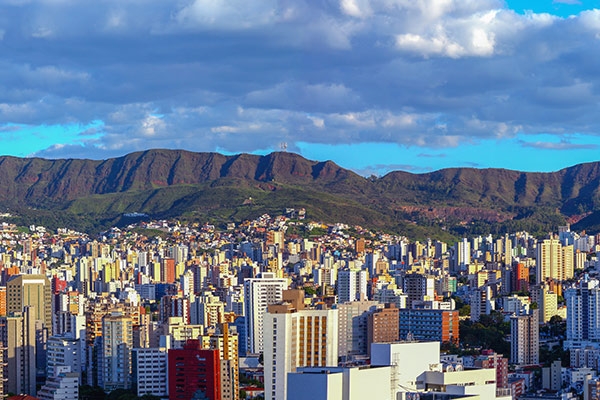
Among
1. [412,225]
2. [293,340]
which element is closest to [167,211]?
[412,225]

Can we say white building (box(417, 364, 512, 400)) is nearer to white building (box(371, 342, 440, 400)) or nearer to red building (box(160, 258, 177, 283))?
white building (box(371, 342, 440, 400))

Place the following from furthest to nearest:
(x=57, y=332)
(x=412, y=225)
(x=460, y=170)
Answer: (x=460, y=170) → (x=412, y=225) → (x=57, y=332)

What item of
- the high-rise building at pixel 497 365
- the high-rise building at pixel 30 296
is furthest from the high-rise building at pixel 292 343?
the high-rise building at pixel 30 296

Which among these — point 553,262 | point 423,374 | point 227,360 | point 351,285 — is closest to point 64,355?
point 227,360

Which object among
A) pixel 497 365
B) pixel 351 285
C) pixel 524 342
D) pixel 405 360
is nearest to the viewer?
pixel 405 360

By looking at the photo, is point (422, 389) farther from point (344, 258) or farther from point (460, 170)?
point (460, 170)

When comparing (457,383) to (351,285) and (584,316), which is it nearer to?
(584,316)
